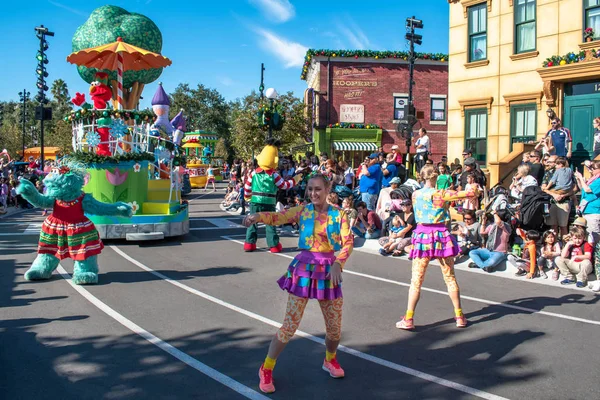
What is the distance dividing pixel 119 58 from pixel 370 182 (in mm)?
7595

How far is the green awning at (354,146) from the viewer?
114ft

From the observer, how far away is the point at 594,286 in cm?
815

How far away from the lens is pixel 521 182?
1102 centimetres

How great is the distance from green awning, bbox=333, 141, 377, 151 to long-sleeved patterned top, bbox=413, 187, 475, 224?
92.9 ft

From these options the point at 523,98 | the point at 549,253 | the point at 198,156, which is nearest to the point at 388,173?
the point at 523,98

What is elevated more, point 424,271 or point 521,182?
point 521,182

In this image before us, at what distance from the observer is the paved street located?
15.5ft

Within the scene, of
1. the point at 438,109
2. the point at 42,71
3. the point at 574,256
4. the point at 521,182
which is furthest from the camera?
the point at 438,109

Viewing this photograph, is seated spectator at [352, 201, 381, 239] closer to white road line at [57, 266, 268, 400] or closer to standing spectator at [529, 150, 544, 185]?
standing spectator at [529, 150, 544, 185]

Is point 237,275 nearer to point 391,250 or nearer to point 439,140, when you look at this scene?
point 391,250

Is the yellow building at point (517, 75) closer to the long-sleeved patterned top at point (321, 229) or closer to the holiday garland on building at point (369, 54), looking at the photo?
the long-sleeved patterned top at point (321, 229)

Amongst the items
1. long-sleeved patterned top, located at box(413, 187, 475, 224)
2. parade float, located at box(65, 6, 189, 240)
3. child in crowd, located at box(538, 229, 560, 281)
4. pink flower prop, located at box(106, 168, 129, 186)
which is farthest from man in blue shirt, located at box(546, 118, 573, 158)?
pink flower prop, located at box(106, 168, 129, 186)

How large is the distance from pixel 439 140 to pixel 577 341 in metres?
31.5

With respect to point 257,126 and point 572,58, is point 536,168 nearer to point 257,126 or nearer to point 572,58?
point 572,58
